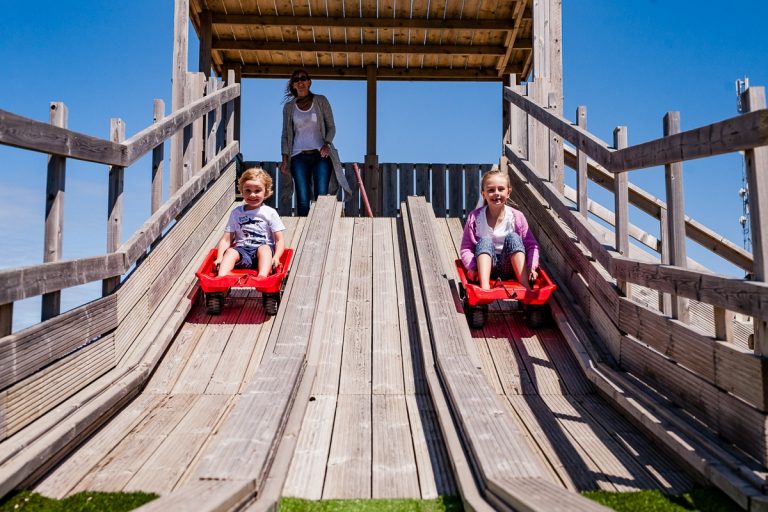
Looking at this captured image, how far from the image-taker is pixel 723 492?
2400 mm

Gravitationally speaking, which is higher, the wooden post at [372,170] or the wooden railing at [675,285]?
the wooden post at [372,170]

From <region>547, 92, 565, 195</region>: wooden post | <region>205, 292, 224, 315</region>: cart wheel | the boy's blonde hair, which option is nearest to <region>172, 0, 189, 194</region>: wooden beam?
the boy's blonde hair

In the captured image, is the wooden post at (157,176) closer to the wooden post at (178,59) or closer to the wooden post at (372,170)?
the wooden post at (178,59)

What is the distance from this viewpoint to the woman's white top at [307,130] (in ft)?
24.0

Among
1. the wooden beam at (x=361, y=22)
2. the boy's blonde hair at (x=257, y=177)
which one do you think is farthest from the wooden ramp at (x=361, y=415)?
the wooden beam at (x=361, y=22)

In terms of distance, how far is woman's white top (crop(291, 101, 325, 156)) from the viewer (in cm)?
731

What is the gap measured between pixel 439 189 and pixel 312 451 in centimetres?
801

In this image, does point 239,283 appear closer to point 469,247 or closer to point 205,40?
point 469,247

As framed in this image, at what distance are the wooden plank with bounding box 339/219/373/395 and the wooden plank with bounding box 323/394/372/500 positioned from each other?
19cm

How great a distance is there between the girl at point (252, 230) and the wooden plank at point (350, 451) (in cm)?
164

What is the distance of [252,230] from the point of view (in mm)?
4922

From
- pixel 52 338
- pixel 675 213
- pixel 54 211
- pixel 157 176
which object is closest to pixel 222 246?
pixel 157 176

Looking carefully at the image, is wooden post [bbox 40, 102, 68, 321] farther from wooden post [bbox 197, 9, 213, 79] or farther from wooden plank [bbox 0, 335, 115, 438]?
wooden post [bbox 197, 9, 213, 79]

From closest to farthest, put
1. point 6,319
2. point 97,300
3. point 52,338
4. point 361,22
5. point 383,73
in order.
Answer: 1. point 6,319
2. point 52,338
3. point 97,300
4. point 361,22
5. point 383,73
